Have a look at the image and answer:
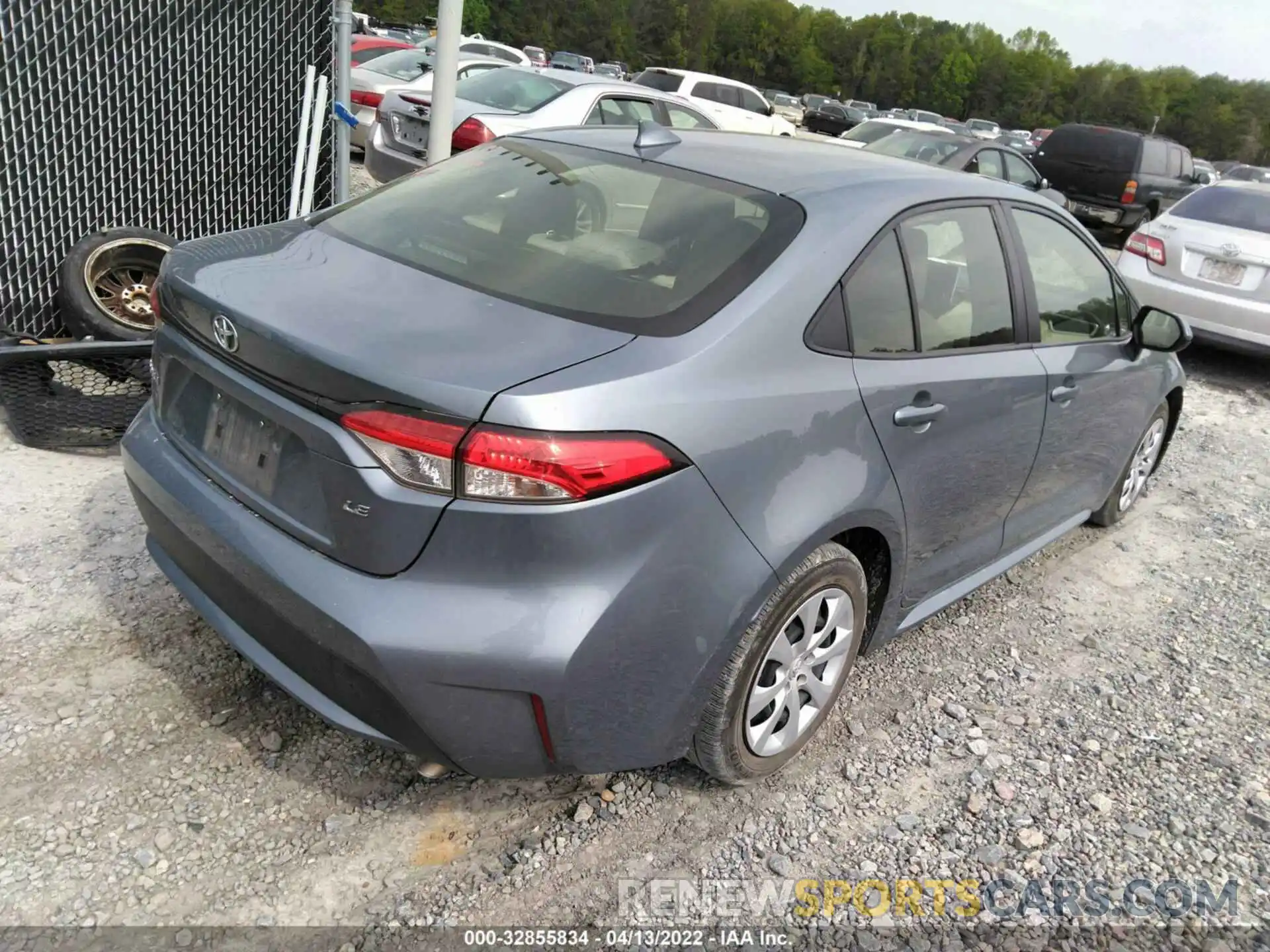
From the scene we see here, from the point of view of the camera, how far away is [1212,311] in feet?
25.2

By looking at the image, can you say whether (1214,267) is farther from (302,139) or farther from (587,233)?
(587,233)

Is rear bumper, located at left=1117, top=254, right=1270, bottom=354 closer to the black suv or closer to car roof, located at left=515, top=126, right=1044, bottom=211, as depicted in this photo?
car roof, located at left=515, top=126, right=1044, bottom=211

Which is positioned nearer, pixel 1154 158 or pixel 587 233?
pixel 587 233

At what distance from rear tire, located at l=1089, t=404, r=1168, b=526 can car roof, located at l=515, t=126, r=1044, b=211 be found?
1881 millimetres

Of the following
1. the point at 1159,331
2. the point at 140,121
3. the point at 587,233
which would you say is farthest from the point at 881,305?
the point at 140,121

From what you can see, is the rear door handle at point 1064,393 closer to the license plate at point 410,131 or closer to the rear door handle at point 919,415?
the rear door handle at point 919,415

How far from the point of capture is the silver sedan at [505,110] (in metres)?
8.36

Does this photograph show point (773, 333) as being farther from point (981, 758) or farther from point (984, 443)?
point (981, 758)

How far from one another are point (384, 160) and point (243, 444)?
6.96 m

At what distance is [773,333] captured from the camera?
7.80 ft

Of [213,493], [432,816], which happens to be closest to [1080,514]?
[432,816]

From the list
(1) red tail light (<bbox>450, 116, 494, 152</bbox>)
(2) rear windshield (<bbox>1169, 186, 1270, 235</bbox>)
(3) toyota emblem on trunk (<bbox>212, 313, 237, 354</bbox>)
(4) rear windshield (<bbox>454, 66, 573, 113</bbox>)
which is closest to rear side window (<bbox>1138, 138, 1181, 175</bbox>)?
(2) rear windshield (<bbox>1169, 186, 1270, 235</bbox>)

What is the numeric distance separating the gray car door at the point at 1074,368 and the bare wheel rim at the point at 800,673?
1.07 m

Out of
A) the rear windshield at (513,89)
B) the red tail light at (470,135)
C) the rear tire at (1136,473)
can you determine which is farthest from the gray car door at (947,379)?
the rear windshield at (513,89)
